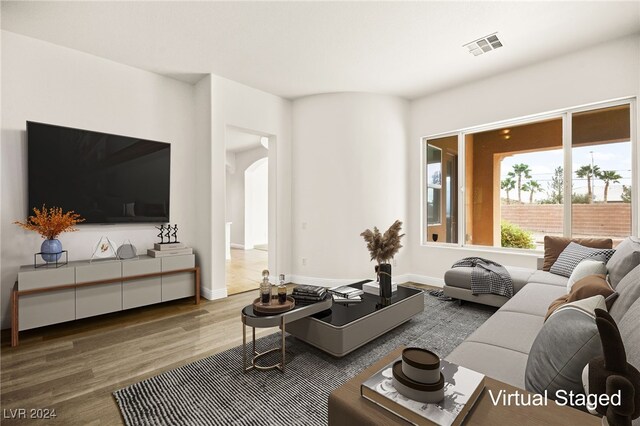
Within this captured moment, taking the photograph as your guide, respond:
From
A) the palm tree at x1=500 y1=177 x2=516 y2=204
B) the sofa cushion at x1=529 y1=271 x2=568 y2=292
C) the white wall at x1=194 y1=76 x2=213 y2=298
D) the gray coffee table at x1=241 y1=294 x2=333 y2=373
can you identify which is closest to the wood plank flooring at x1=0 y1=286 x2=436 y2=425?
the gray coffee table at x1=241 y1=294 x2=333 y2=373

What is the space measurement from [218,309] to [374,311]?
6.54ft

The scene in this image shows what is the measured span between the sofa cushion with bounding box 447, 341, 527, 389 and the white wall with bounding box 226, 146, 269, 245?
7.82 metres

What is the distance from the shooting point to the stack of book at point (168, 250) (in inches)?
138

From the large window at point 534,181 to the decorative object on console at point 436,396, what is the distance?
3.70 metres

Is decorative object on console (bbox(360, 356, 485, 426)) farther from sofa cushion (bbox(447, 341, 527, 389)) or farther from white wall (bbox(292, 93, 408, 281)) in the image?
white wall (bbox(292, 93, 408, 281))

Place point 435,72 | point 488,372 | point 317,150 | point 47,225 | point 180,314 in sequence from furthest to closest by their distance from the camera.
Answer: point 317,150 → point 435,72 → point 180,314 → point 47,225 → point 488,372

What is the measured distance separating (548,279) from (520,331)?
157cm

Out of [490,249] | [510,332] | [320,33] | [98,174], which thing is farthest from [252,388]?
[490,249]

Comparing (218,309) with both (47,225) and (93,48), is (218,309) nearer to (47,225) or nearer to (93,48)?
(47,225)

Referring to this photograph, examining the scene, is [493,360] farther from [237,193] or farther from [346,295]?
[237,193]

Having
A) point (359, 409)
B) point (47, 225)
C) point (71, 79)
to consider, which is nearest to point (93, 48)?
point (71, 79)

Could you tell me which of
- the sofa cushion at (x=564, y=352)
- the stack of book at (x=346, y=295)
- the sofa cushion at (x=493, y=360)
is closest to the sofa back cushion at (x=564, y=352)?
the sofa cushion at (x=564, y=352)

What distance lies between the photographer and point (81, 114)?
332 centimetres

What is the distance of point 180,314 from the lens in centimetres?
334
